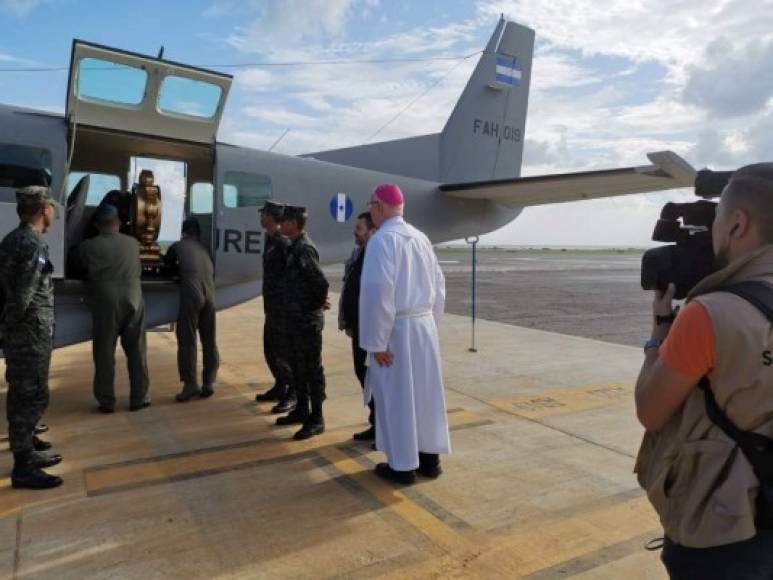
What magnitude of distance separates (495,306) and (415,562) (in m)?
12.5

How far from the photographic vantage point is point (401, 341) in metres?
3.75

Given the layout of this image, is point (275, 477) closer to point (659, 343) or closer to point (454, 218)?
point (659, 343)

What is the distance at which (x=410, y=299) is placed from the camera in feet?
12.4

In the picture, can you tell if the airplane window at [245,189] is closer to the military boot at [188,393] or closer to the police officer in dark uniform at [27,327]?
the military boot at [188,393]

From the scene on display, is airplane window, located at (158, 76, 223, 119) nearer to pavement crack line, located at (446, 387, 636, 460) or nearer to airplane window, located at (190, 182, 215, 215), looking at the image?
airplane window, located at (190, 182, 215, 215)

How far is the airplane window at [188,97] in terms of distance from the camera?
5.64m

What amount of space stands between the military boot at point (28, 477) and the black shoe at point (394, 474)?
2.09 m

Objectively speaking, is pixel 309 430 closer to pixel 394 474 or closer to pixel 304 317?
pixel 304 317

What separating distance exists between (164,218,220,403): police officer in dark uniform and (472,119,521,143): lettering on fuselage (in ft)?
18.6

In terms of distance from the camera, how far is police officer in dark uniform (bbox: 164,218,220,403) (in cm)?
581

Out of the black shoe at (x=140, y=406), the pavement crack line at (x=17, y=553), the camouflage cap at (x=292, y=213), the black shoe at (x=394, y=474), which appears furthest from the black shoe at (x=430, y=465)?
the black shoe at (x=140, y=406)

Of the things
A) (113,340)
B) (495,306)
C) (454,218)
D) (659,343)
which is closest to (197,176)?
(113,340)

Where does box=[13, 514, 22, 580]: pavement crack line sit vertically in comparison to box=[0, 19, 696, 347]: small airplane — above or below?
below

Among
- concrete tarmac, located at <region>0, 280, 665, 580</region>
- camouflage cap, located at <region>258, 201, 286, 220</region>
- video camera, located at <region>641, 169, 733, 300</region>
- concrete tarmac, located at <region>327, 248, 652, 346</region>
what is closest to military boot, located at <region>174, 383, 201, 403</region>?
concrete tarmac, located at <region>0, 280, 665, 580</region>
